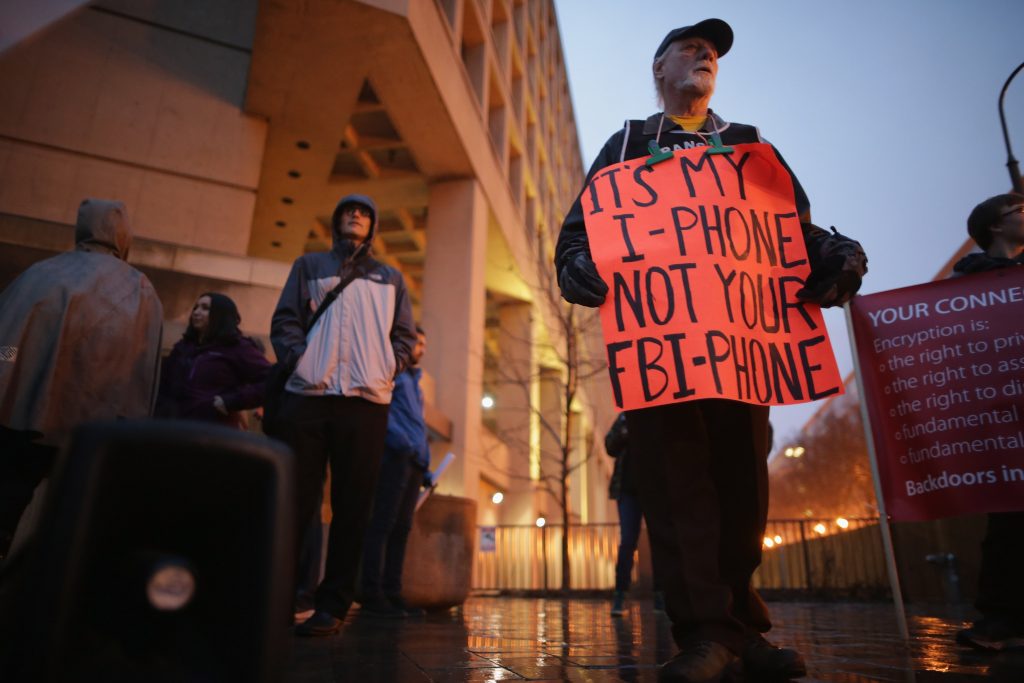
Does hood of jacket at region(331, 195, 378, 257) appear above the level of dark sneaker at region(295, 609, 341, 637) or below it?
above

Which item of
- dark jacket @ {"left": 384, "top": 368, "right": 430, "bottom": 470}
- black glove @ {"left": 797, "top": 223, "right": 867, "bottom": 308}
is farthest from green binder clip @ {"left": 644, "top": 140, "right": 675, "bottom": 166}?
dark jacket @ {"left": 384, "top": 368, "right": 430, "bottom": 470}

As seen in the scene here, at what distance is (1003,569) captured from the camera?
11.0 ft

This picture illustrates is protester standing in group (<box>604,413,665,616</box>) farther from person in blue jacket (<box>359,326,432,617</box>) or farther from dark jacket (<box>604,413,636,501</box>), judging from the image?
person in blue jacket (<box>359,326,432,617</box>)

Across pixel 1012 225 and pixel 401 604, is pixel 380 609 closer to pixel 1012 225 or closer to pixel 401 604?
pixel 401 604

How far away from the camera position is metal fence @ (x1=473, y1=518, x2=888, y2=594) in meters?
11.0

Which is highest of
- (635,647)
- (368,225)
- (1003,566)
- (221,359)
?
(368,225)

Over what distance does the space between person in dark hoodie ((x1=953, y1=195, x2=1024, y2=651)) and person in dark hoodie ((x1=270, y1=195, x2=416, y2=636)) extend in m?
2.98

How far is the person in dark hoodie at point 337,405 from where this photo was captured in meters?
3.46

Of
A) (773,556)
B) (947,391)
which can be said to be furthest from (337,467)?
(773,556)

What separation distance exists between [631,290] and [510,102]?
73.4 ft

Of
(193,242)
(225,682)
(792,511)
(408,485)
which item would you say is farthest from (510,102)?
(792,511)

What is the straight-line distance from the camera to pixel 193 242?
43.7 ft

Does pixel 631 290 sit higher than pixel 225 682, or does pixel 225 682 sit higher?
pixel 631 290

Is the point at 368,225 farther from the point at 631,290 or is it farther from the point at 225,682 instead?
the point at 225,682
